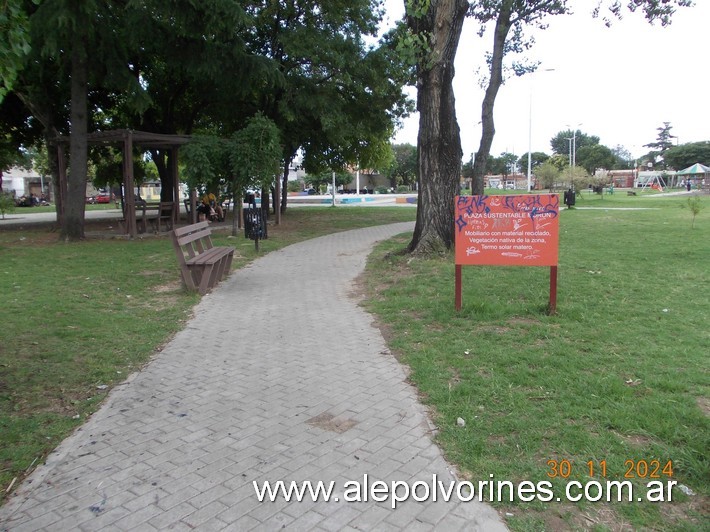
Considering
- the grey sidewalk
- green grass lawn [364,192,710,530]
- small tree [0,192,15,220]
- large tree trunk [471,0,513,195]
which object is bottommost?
the grey sidewalk

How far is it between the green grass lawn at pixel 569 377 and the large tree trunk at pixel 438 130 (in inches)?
71.1

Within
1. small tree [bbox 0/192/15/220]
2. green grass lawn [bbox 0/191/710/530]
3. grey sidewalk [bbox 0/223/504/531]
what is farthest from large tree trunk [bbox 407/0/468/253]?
small tree [bbox 0/192/15/220]

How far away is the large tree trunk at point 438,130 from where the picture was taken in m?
10.3

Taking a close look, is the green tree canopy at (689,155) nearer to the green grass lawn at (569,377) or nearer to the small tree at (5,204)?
the green grass lawn at (569,377)

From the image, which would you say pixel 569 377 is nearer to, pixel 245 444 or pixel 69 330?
pixel 245 444

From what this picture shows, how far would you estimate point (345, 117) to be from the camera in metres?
20.4

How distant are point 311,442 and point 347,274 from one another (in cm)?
689

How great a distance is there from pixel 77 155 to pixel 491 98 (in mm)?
13823

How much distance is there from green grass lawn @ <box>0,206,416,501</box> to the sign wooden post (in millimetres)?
3758

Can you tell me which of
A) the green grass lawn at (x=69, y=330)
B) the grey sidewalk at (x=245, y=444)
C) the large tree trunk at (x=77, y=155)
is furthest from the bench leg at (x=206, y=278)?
the large tree trunk at (x=77, y=155)

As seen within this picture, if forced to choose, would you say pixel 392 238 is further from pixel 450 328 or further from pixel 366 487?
pixel 366 487

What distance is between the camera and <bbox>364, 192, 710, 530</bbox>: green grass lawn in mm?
3102

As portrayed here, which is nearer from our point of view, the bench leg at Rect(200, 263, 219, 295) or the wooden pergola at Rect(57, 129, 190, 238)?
the bench leg at Rect(200, 263, 219, 295)

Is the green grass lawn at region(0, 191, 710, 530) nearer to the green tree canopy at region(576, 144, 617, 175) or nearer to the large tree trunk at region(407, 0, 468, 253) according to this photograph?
the large tree trunk at region(407, 0, 468, 253)
